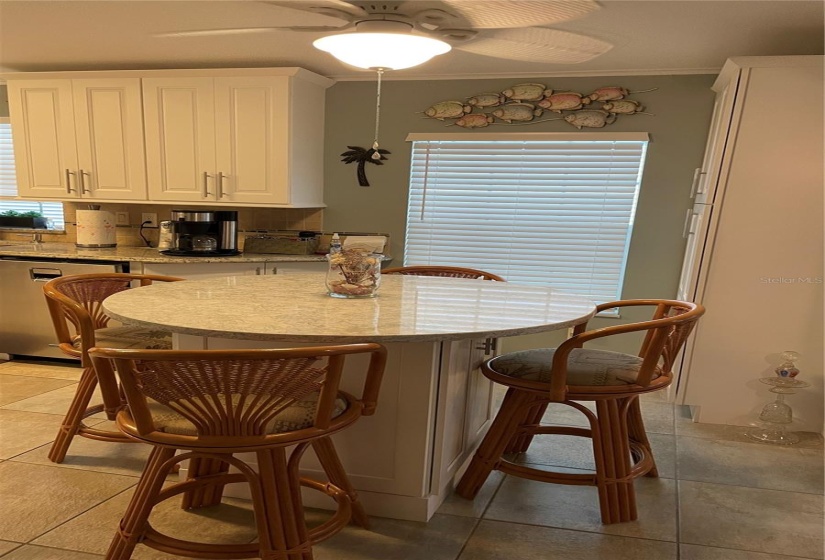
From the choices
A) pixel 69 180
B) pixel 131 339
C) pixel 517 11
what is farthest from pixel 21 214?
pixel 517 11

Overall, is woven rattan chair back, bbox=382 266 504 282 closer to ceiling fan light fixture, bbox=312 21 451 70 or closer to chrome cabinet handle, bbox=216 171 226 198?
ceiling fan light fixture, bbox=312 21 451 70

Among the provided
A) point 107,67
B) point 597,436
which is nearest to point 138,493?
point 597,436

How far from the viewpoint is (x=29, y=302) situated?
11.6 ft

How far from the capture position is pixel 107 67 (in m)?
3.76

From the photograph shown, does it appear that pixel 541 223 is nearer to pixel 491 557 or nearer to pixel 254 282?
pixel 254 282

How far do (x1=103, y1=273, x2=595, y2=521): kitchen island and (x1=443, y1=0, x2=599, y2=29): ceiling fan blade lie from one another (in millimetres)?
897

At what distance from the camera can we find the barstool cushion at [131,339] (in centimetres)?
221

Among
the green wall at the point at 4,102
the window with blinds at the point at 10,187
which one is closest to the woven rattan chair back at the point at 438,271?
the window with blinds at the point at 10,187

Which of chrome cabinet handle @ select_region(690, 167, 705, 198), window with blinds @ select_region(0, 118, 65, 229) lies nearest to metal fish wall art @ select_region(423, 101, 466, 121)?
chrome cabinet handle @ select_region(690, 167, 705, 198)

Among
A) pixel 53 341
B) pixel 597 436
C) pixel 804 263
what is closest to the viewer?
pixel 597 436

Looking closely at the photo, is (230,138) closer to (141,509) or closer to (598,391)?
(141,509)

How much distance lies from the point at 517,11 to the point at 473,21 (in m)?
0.17

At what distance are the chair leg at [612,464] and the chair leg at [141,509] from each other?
1.38 metres

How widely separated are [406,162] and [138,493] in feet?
9.37
